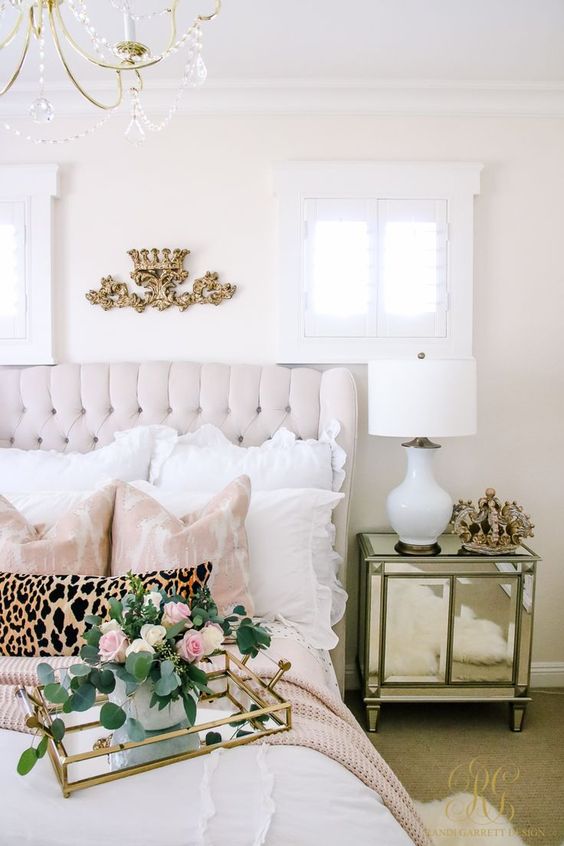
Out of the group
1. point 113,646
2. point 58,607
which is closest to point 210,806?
point 113,646

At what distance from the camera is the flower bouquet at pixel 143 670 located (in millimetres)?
1075

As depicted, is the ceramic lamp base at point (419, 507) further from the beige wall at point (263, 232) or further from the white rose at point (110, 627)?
the white rose at point (110, 627)

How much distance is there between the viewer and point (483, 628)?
2.39m

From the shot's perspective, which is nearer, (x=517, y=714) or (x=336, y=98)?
(x=517, y=714)

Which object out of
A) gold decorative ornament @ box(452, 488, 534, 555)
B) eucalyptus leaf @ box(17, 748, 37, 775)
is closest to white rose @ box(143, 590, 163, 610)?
eucalyptus leaf @ box(17, 748, 37, 775)

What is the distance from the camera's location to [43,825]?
40.0 inches

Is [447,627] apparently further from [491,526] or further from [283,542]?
[283,542]

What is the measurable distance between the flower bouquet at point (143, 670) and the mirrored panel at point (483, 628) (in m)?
1.35

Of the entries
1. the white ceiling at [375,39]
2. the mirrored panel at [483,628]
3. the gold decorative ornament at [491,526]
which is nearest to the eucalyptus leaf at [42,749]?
the mirrored panel at [483,628]

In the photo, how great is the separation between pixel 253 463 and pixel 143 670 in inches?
50.4

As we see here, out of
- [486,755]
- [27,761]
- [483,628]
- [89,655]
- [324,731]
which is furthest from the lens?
[483,628]

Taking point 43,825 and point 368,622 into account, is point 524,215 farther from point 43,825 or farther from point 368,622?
point 43,825

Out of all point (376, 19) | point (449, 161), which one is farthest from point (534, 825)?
point (376, 19)

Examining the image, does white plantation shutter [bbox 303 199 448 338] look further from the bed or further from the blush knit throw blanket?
the blush knit throw blanket
